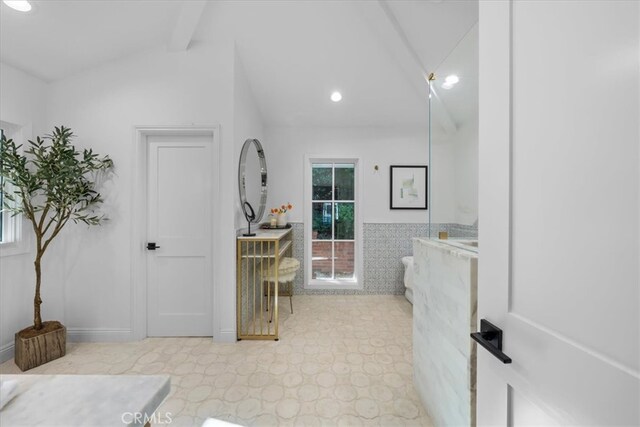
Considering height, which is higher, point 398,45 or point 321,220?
point 398,45

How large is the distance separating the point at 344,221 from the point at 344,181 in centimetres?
60

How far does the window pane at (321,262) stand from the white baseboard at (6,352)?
306cm

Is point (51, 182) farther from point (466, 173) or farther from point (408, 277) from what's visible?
point (408, 277)

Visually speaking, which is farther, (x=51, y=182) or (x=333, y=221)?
(x=333, y=221)

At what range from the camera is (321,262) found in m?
3.99

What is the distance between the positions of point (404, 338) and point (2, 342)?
346 cm

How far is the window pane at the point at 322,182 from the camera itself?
3973 mm

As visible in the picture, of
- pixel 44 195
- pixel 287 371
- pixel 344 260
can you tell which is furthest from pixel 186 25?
pixel 344 260

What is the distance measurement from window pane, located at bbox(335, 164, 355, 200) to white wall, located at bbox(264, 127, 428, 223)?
0.21m

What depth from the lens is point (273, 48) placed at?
9.13ft

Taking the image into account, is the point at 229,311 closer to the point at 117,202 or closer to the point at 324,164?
the point at 117,202

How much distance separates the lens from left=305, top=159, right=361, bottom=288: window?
13.0ft

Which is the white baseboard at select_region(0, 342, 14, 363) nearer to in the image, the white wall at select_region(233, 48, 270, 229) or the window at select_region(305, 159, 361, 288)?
the white wall at select_region(233, 48, 270, 229)

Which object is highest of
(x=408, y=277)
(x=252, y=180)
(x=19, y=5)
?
(x=19, y=5)
